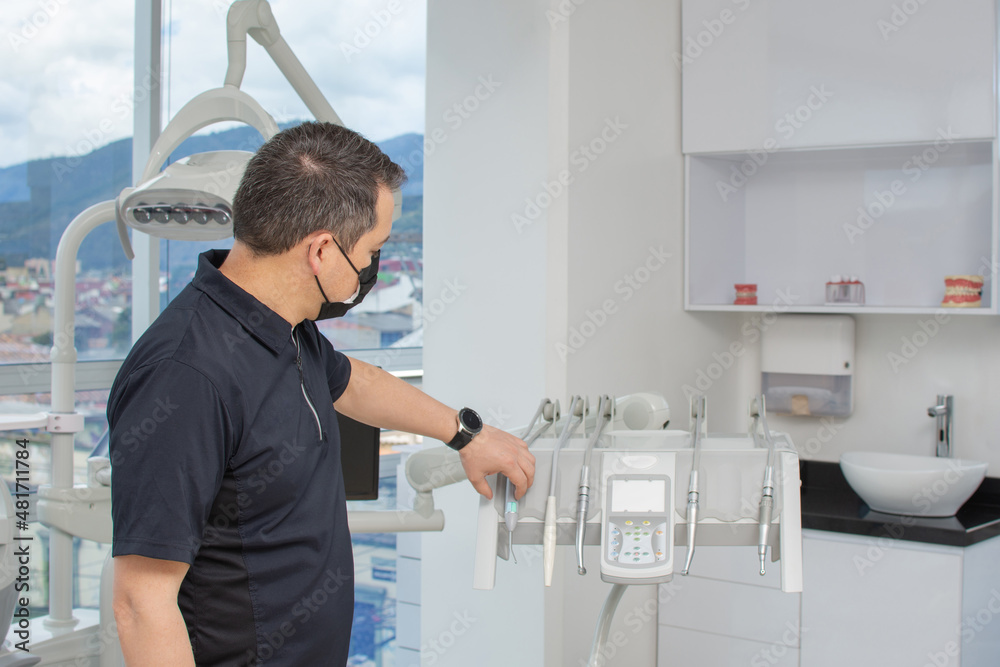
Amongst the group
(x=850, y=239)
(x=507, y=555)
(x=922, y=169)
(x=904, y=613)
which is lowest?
(x=904, y=613)

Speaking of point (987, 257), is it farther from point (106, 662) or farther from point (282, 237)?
point (106, 662)

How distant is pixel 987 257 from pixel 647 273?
1122 mm

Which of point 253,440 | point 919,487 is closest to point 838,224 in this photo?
point 919,487

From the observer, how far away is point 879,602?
82.7 inches

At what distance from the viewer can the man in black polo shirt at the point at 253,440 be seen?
84 cm

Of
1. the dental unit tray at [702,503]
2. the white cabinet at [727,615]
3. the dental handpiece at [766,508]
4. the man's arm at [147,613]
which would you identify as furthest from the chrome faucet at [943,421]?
the man's arm at [147,613]

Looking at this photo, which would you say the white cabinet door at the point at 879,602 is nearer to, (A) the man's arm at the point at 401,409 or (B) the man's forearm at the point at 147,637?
(A) the man's arm at the point at 401,409

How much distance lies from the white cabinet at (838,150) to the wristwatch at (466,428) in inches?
59.8

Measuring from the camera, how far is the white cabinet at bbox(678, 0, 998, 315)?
2.28 metres

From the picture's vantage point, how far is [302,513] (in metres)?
1.04

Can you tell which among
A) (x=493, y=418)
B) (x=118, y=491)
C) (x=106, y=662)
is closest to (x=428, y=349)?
(x=493, y=418)

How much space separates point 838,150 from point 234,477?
85.3 inches

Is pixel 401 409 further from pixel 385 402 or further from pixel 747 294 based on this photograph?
pixel 747 294

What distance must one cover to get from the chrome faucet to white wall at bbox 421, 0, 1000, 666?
3.18 ft
